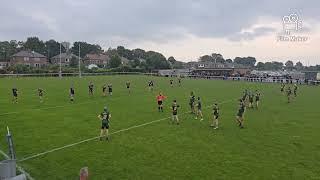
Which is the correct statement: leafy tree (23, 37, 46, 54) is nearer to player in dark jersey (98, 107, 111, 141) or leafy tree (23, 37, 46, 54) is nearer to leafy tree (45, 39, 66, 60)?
leafy tree (45, 39, 66, 60)

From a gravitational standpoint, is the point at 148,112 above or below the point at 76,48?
below

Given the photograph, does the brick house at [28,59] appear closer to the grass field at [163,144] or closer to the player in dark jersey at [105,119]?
the grass field at [163,144]

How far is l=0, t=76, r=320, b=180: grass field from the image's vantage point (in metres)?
17.5

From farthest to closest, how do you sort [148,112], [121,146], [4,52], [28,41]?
1. [28,41]
2. [4,52]
3. [148,112]
4. [121,146]

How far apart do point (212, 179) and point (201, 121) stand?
46.9ft

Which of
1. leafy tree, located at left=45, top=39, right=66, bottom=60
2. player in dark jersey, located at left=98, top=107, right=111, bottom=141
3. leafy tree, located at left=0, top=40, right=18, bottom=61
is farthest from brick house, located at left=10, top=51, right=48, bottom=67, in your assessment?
player in dark jersey, located at left=98, top=107, right=111, bottom=141

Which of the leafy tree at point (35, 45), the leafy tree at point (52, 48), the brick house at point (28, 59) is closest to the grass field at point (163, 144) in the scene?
the brick house at point (28, 59)

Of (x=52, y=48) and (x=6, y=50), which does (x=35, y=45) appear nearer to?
(x=52, y=48)

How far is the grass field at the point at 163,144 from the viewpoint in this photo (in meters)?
17.5

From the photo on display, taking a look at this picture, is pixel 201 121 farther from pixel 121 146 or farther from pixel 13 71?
pixel 13 71

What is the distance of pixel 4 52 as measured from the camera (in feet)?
534

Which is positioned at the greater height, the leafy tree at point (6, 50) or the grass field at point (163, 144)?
the leafy tree at point (6, 50)

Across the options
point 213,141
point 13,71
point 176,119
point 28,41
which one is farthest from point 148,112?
point 28,41

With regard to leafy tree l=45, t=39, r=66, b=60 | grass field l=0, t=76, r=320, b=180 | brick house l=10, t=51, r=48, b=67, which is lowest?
grass field l=0, t=76, r=320, b=180
